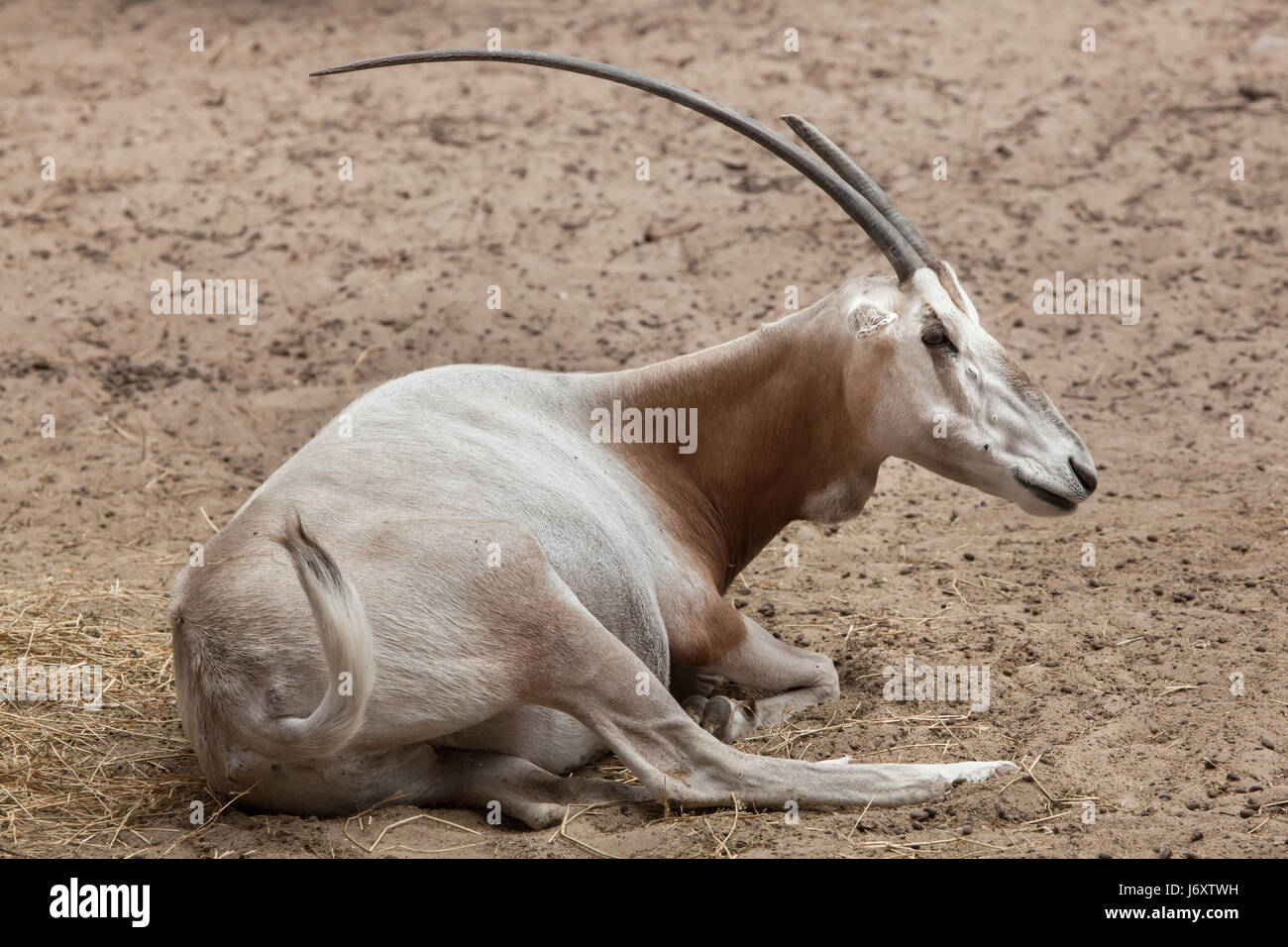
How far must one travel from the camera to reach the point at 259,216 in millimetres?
8844

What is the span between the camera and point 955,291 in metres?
4.50

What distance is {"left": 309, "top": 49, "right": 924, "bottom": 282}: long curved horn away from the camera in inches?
177

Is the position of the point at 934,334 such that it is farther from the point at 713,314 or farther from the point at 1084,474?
the point at 713,314

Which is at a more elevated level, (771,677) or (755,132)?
(755,132)

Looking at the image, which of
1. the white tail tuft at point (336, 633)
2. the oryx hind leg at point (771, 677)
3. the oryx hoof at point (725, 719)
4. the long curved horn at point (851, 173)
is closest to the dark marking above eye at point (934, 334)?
the long curved horn at point (851, 173)

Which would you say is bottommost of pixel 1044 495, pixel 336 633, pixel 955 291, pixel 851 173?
pixel 336 633

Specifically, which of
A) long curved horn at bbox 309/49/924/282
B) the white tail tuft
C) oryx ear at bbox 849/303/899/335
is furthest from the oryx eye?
the white tail tuft

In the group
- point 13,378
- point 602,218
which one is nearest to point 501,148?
point 602,218

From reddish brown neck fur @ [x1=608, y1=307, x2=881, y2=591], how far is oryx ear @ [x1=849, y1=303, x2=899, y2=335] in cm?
9

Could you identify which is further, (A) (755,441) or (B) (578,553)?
(A) (755,441)

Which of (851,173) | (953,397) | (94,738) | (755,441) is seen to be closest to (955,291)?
(953,397)

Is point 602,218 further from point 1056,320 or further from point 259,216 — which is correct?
point 1056,320

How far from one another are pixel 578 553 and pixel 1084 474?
1.58 meters

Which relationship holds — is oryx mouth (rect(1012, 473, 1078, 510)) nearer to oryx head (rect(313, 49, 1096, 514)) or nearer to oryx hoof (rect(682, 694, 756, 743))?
oryx head (rect(313, 49, 1096, 514))
